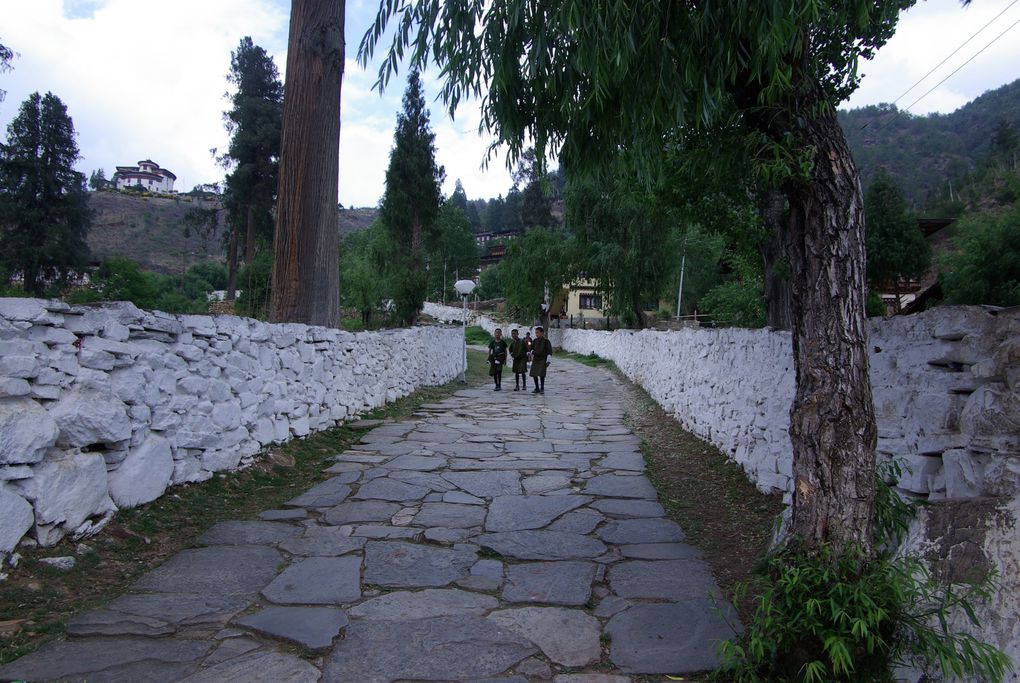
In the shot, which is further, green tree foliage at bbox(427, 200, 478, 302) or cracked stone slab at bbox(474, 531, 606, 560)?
green tree foliage at bbox(427, 200, 478, 302)

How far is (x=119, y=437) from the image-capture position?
13.4 ft

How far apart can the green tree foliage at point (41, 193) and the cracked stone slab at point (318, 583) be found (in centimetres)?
2922

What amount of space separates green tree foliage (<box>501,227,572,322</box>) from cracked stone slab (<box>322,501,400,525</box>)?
27.4 meters

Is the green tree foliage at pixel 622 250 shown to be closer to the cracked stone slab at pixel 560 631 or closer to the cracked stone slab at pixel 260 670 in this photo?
the cracked stone slab at pixel 560 631

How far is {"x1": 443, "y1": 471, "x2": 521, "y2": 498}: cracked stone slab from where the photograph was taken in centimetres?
584

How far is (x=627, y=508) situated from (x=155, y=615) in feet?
11.6

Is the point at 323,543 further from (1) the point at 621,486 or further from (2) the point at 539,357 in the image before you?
(2) the point at 539,357

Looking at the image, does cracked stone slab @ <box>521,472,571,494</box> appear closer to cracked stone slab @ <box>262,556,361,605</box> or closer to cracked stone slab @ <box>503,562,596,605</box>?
cracked stone slab @ <box>503,562,596,605</box>

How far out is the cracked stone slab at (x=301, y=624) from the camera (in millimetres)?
3010

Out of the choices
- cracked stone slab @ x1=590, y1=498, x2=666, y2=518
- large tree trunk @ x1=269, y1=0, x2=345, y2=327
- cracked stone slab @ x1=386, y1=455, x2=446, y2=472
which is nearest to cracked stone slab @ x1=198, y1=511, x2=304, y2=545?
cracked stone slab @ x1=386, y1=455, x2=446, y2=472

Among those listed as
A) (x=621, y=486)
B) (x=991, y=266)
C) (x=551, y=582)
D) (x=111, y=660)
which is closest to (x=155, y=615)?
(x=111, y=660)

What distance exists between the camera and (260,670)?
272cm

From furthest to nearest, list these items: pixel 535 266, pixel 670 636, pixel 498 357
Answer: pixel 535 266, pixel 498 357, pixel 670 636

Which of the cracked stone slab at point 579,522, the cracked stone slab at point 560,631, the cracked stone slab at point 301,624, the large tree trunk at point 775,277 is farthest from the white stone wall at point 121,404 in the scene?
the large tree trunk at point 775,277
